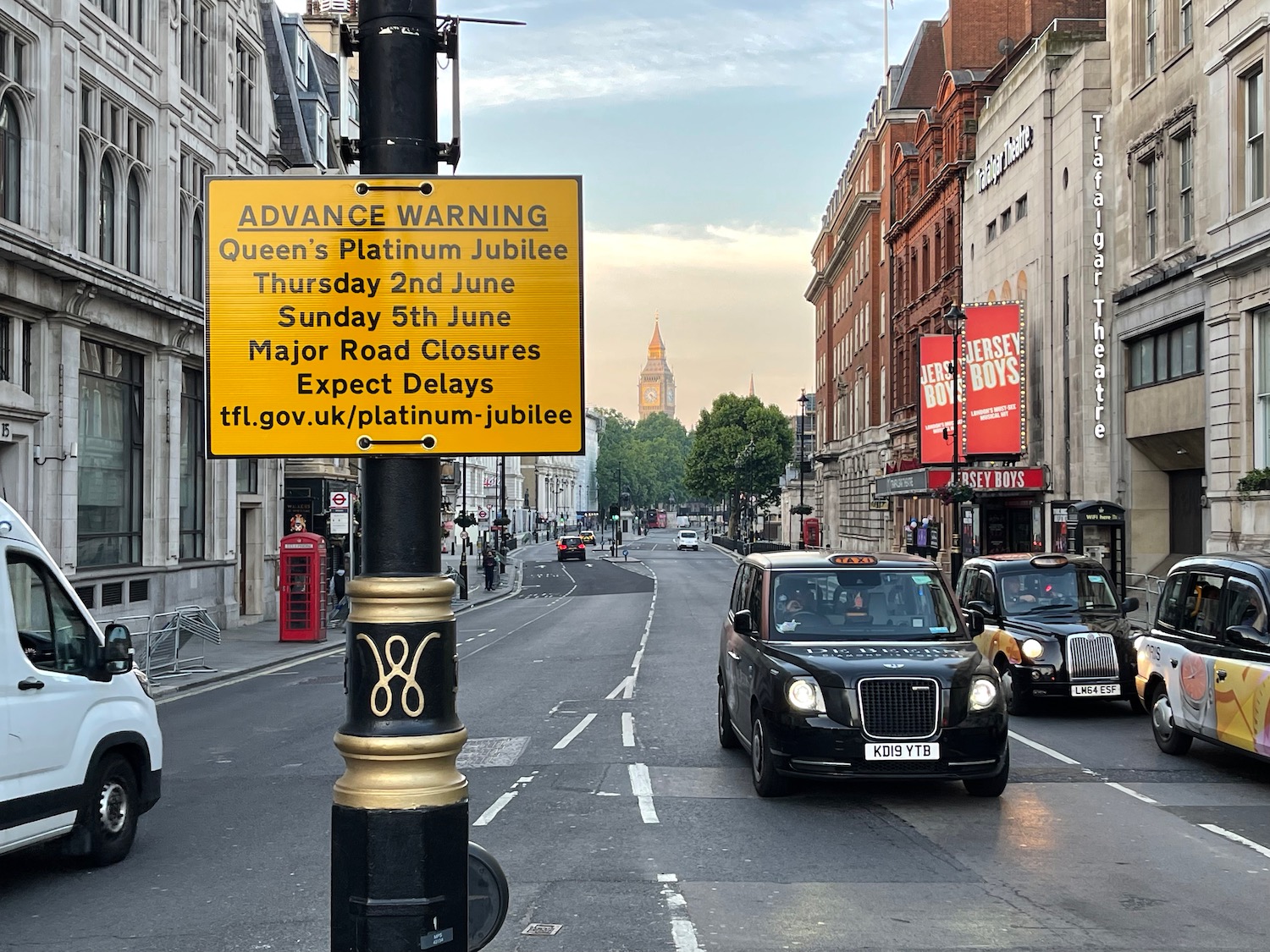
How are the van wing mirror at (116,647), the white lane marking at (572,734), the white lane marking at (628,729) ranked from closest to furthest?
1. the van wing mirror at (116,647)
2. the white lane marking at (572,734)
3. the white lane marking at (628,729)

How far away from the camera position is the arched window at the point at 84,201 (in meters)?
25.3

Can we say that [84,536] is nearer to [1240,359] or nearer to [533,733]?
[533,733]

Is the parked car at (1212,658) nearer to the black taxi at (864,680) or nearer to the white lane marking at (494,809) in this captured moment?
the black taxi at (864,680)

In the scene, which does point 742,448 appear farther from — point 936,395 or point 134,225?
point 134,225

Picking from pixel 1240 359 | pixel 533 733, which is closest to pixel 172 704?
pixel 533 733

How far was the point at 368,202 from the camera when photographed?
13.0 ft

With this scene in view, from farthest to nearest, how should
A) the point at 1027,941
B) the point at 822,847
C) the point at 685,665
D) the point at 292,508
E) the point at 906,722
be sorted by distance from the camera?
the point at 292,508, the point at 685,665, the point at 906,722, the point at 822,847, the point at 1027,941

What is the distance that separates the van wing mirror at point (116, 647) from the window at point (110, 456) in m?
17.9

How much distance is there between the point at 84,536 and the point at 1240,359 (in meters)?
22.9

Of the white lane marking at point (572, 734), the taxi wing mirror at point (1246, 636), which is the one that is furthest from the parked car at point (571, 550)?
the taxi wing mirror at point (1246, 636)

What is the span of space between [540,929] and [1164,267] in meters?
27.0

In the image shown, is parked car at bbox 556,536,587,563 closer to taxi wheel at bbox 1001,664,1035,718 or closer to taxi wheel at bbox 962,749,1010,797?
taxi wheel at bbox 1001,664,1035,718

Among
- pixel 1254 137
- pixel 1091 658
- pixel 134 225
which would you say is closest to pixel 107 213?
pixel 134 225

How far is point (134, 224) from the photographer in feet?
91.8
